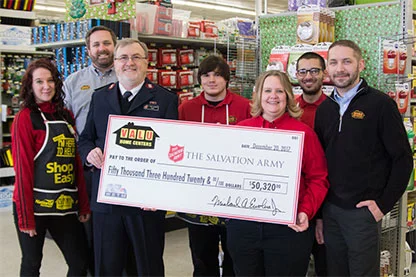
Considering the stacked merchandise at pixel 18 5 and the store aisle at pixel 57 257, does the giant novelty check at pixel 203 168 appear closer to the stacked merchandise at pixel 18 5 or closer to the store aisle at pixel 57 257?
the store aisle at pixel 57 257

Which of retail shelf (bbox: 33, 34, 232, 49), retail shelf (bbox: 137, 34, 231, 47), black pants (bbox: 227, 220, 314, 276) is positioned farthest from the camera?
retail shelf (bbox: 137, 34, 231, 47)

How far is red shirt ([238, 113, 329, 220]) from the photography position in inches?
99.3

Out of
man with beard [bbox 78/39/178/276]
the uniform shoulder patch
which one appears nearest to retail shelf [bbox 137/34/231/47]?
man with beard [bbox 78/39/178/276]

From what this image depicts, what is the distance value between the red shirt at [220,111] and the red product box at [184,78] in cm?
280

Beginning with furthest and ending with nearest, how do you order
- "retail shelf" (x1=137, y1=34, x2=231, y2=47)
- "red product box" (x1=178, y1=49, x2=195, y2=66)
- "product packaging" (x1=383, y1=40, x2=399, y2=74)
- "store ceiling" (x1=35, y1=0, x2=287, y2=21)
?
1. "store ceiling" (x1=35, y1=0, x2=287, y2=21)
2. "red product box" (x1=178, y1=49, x2=195, y2=66)
3. "retail shelf" (x1=137, y1=34, x2=231, y2=47)
4. "product packaging" (x1=383, y1=40, x2=399, y2=74)

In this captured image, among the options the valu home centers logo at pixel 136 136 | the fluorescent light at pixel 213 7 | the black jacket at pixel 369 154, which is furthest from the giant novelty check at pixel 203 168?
the fluorescent light at pixel 213 7

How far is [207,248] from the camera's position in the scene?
3303mm

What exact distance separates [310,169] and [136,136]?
3.17ft

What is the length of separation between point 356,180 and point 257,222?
60 centimetres

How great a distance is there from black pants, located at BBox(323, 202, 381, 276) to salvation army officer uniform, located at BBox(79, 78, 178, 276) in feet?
3.19

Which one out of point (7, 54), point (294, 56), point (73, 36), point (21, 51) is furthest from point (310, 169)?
point (7, 54)

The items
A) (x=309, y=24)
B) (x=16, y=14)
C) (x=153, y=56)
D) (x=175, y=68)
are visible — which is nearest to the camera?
(x=309, y=24)

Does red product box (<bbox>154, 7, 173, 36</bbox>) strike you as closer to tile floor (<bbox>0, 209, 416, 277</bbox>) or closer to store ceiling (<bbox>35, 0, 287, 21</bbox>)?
tile floor (<bbox>0, 209, 416, 277</bbox>)
